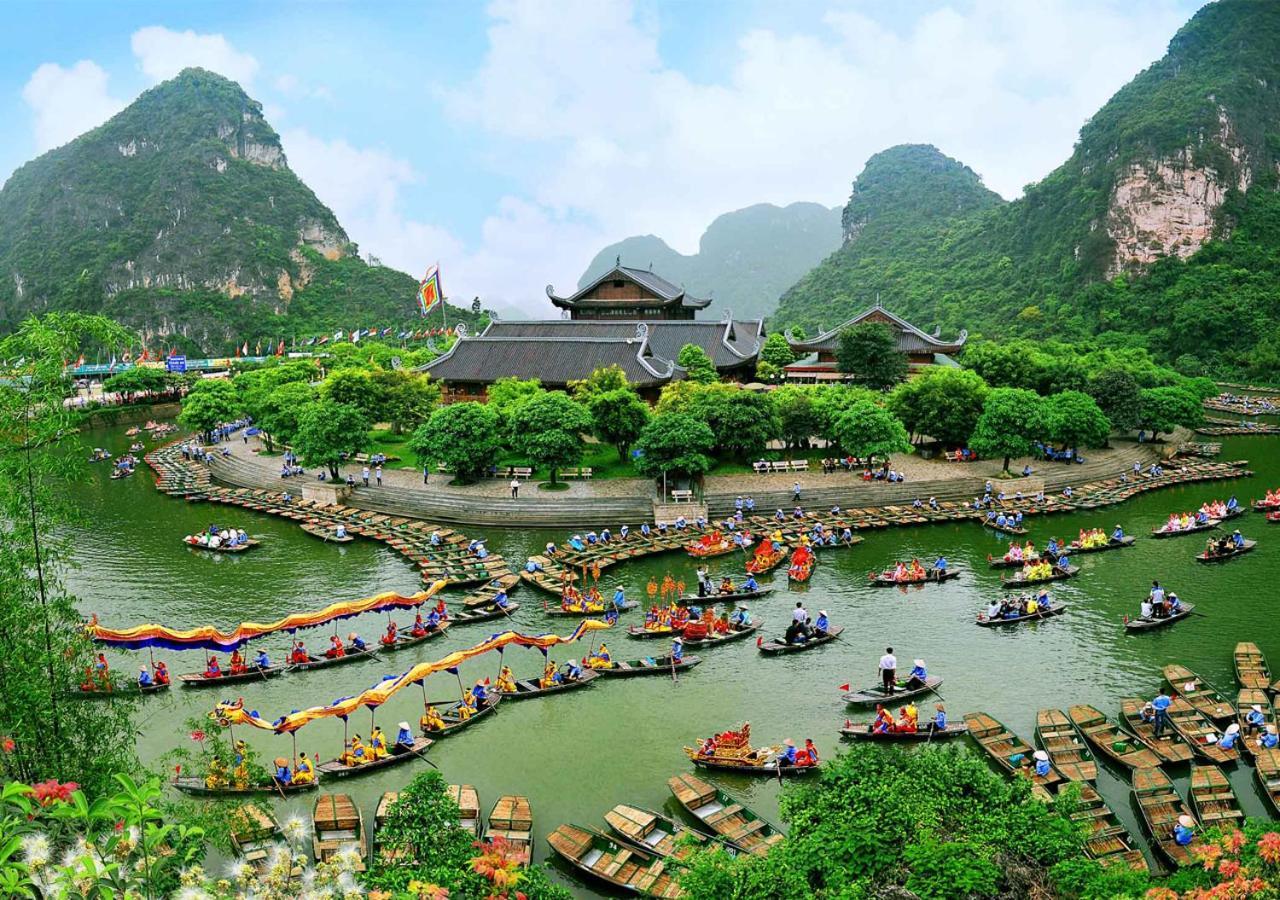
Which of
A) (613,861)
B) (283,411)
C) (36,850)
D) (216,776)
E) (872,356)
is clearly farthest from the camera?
(872,356)

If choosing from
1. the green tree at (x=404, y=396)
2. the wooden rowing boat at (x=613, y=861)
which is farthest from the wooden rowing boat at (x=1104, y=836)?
the green tree at (x=404, y=396)

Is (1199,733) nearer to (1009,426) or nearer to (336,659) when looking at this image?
(336,659)

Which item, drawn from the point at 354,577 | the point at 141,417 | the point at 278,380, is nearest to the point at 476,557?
the point at 354,577

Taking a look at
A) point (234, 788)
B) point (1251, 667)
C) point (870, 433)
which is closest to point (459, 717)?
point (234, 788)

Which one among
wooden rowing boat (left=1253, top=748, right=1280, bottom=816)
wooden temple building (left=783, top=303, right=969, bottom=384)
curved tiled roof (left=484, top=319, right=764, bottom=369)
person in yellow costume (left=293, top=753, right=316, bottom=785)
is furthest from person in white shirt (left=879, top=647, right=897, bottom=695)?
wooden temple building (left=783, top=303, right=969, bottom=384)

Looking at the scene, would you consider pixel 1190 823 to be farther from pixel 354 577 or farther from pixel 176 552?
pixel 176 552

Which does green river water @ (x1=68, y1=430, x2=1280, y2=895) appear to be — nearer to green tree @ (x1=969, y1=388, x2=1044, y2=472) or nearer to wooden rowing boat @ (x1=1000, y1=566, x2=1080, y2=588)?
wooden rowing boat @ (x1=1000, y1=566, x2=1080, y2=588)
